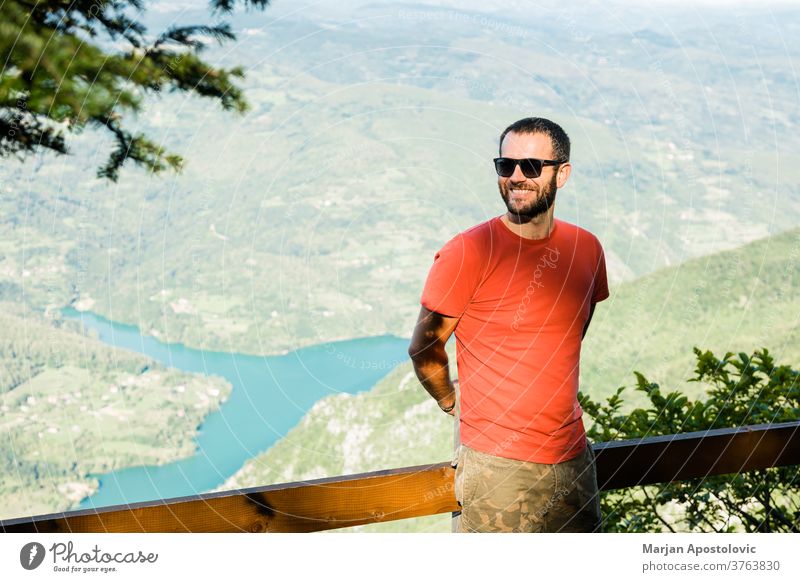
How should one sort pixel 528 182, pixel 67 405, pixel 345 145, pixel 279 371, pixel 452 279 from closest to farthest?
pixel 452 279 < pixel 528 182 < pixel 279 371 < pixel 345 145 < pixel 67 405

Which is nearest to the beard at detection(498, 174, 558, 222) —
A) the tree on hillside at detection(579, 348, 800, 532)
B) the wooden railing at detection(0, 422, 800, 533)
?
the wooden railing at detection(0, 422, 800, 533)

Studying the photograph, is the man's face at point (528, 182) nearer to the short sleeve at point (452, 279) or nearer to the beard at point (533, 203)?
the beard at point (533, 203)

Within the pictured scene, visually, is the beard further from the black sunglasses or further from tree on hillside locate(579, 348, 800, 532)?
tree on hillside locate(579, 348, 800, 532)

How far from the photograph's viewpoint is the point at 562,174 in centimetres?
215

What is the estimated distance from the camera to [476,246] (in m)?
2.00

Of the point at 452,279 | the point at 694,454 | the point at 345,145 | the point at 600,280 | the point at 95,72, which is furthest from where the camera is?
the point at 345,145

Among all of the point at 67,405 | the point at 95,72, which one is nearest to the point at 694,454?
the point at 95,72

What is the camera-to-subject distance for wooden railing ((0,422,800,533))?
2.08 meters

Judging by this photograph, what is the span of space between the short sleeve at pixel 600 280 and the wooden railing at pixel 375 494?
0.49 metres

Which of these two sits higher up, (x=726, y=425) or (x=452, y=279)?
(x=726, y=425)

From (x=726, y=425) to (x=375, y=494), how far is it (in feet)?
8.05

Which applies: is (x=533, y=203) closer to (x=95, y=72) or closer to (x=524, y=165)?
(x=524, y=165)

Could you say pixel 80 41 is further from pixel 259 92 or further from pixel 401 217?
pixel 401 217
